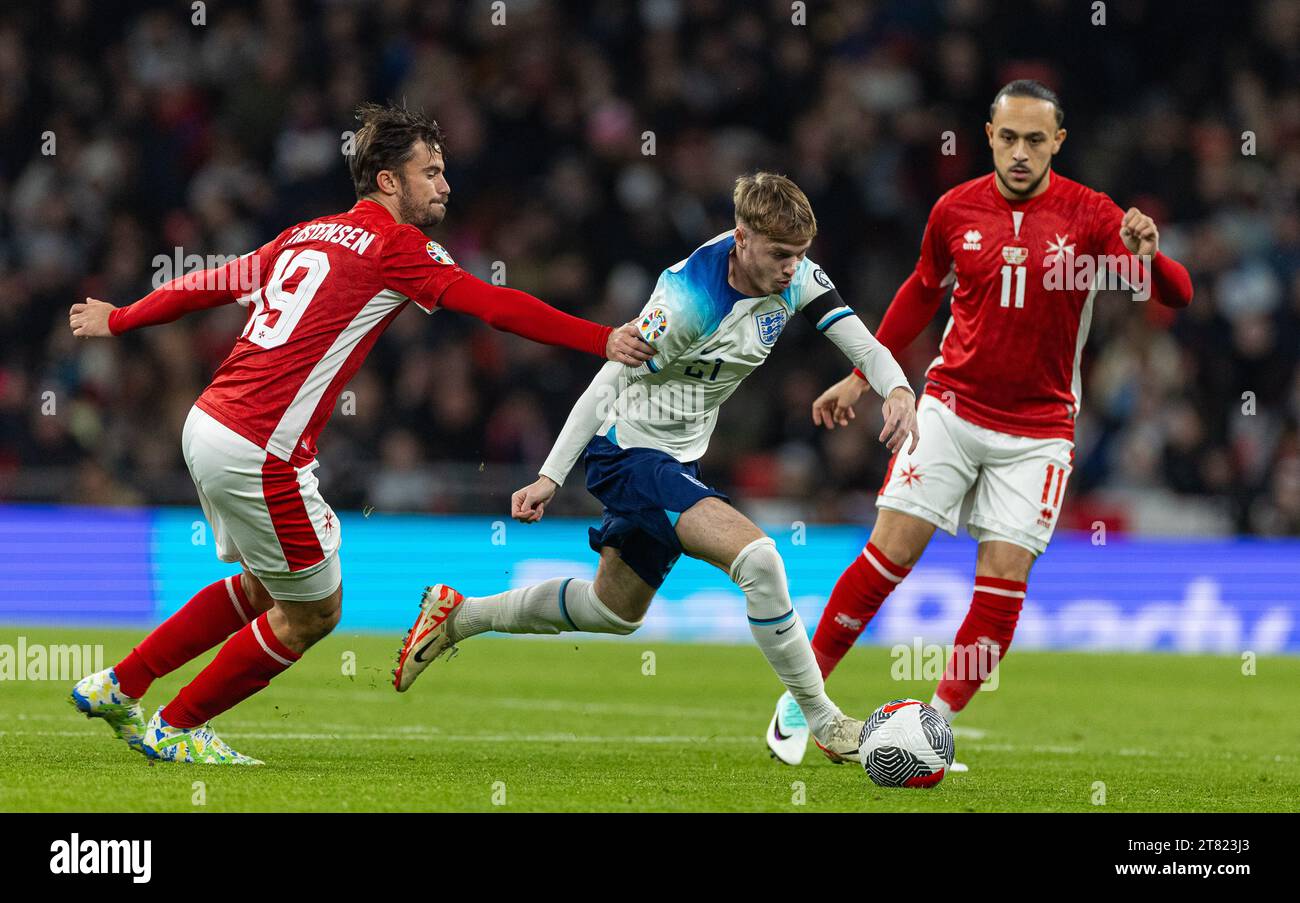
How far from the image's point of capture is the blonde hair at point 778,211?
6.00m

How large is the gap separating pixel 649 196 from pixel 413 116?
983 centimetres

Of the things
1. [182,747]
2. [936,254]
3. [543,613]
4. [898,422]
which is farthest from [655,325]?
[182,747]

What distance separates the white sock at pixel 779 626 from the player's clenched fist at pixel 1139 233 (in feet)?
5.45

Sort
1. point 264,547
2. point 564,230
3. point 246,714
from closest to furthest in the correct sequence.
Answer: point 264,547
point 246,714
point 564,230

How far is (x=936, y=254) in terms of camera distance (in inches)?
276

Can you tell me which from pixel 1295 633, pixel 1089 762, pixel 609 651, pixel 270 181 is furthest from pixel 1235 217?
pixel 1089 762

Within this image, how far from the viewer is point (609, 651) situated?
41.8ft

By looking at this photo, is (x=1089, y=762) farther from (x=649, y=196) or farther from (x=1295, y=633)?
(x=649, y=196)

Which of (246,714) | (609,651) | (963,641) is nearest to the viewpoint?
(963,641)

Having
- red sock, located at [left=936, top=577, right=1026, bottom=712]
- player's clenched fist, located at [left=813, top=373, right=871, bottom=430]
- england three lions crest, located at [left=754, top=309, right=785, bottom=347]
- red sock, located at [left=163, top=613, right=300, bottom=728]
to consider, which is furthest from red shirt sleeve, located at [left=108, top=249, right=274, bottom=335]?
red sock, located at [left=936, top=577, right=1026, bottom=712]

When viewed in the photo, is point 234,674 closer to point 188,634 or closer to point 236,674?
point 236,674

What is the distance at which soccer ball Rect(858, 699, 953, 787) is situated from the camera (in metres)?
5.81

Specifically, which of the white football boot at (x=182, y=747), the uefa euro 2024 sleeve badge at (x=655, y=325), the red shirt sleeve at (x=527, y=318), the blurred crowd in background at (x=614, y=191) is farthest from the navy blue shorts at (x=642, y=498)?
the blurred crowd in background at (x=614, y=191)

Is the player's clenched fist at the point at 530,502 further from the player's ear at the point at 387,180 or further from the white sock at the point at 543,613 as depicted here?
the player's ear at the point at 387,180
